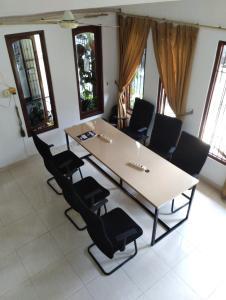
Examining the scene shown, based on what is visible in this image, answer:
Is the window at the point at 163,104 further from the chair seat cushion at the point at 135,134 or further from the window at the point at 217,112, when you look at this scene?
the window at the point at 217,112

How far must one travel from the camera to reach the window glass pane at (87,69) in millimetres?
4573

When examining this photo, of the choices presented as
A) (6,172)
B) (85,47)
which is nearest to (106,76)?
(85,47)

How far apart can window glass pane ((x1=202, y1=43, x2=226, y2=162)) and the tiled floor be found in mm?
732

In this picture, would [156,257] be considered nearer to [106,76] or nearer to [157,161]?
[157,161]

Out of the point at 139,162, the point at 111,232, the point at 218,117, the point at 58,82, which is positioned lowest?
the point at 111,232

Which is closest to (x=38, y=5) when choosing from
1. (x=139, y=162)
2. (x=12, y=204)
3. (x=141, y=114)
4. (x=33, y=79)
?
(x=139, y=162)

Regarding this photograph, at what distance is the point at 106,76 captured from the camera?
5.03m

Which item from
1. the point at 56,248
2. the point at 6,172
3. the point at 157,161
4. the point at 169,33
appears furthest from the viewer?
the point at 6,172

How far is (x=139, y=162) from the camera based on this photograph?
3465 mm

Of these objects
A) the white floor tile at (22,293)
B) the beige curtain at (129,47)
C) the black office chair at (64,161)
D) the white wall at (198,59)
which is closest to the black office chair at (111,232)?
the white floor tile at (22,293)

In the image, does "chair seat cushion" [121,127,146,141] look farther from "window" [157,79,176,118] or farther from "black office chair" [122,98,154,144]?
"window" [157,79,176,118]

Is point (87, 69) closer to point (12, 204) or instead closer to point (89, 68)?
point (89, 68)

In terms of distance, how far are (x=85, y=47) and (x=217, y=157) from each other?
2962mm

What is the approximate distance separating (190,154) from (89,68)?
256 centimetres
